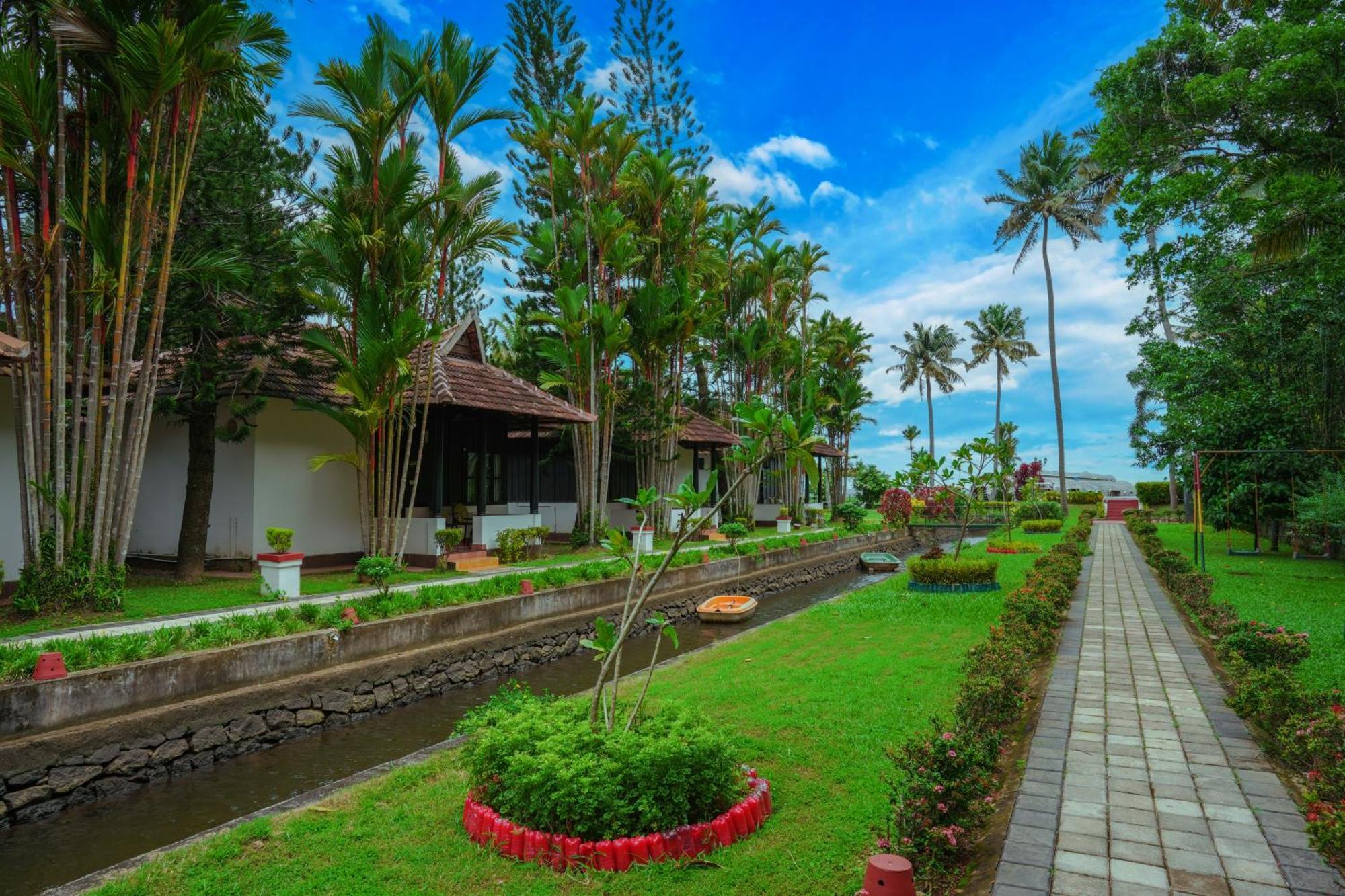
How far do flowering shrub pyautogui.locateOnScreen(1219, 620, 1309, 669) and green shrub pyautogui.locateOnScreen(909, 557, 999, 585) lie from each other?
6.16 m

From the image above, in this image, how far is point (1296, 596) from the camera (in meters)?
10.5

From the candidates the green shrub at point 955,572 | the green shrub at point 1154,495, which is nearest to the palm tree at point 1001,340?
the green shrub at point 1154,495

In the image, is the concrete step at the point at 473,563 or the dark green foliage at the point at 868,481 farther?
the dark green foliage at the point at 868,481

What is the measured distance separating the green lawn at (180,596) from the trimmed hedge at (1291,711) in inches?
405

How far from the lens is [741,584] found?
56.7ft

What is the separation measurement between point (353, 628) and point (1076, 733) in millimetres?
7265

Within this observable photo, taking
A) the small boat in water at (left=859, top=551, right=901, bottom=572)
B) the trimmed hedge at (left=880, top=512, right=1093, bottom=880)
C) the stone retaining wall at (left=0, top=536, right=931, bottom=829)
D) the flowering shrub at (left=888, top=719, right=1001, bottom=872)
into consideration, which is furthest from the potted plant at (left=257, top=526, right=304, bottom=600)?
the small boat in water at (left=859, top=551, right=901, bottom=572)

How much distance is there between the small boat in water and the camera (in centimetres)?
2075

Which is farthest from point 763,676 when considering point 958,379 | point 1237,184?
point 958,379

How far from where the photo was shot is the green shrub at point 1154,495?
39781 millimetres

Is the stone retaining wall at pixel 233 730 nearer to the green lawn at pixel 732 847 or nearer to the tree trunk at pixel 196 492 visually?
the green lawn at pixel 732 847

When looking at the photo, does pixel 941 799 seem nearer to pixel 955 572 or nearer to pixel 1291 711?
pixel 1291 711

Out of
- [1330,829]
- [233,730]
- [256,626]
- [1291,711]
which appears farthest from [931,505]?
[1330,829]

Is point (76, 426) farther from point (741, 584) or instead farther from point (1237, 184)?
point (1237, 184)
